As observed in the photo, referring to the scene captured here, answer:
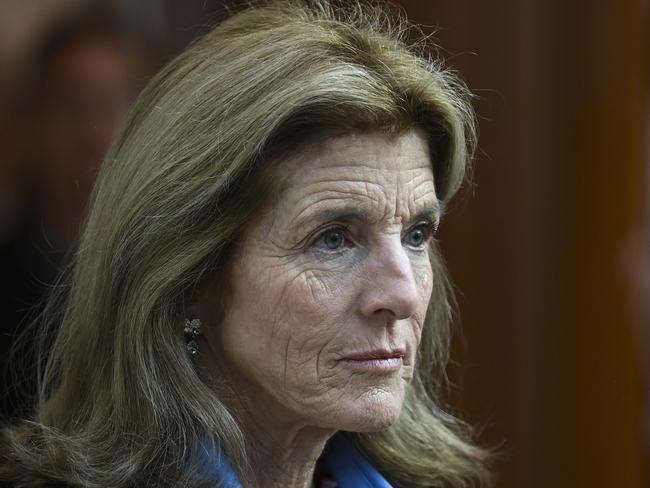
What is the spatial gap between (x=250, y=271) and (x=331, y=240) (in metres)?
Answer: 0.20

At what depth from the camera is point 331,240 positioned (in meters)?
2.88

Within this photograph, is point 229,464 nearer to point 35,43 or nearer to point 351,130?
point 351,130

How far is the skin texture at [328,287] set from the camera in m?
2.84

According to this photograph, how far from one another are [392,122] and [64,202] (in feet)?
6.39

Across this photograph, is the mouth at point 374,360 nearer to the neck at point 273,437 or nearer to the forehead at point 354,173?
the neck at point 273,437

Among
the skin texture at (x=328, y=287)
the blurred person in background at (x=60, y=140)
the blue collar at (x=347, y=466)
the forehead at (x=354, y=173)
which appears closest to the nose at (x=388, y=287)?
the skin texture at (x=328, y=287)

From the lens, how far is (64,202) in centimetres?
453

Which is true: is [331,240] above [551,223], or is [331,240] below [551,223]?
below

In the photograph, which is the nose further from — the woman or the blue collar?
the blue collar

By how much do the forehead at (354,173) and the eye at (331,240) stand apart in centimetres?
8

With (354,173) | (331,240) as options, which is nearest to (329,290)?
(331,240)

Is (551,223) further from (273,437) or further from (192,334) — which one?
(192,334)

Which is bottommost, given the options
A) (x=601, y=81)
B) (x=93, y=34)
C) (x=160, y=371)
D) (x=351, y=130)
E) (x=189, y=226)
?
(x=160, y=371)

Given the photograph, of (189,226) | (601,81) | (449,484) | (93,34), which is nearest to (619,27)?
(601,81)
